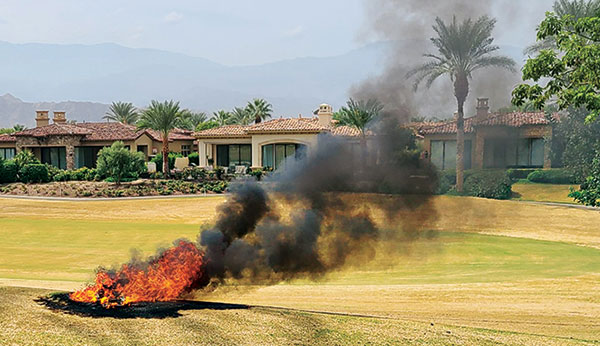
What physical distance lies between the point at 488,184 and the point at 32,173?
44.5m

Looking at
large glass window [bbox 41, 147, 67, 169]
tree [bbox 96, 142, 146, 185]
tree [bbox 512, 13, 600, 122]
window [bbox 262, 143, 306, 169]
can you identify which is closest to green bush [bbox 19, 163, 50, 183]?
tree [bbox 96, 142, 146, 185]

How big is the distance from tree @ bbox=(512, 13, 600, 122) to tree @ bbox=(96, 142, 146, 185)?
41199 millimetres

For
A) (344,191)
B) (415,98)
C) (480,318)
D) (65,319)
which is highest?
(415,98)

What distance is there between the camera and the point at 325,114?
198 feet

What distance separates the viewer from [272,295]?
1748 centimetres

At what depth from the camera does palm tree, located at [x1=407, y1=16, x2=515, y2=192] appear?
2758 cm

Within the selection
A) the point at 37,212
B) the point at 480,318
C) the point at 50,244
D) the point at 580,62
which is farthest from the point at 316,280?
the point at 37,212

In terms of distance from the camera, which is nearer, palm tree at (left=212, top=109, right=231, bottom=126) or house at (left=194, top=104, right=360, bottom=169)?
house at (left=194, top=104, right=360, bottom=169)

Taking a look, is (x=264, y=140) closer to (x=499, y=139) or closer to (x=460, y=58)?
(x=460, y=58)

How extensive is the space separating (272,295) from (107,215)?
25.5 metres

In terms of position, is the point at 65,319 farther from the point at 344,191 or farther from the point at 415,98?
the point at 415,98

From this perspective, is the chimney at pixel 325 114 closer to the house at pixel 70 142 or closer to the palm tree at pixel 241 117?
the house at pixel 70 142

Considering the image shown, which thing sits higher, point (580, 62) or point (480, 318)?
point (580, 62)

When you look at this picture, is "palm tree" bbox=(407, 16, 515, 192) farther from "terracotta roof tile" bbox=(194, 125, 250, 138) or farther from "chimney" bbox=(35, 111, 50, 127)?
"chimney" bbox=(35, 111, 50, 127)
